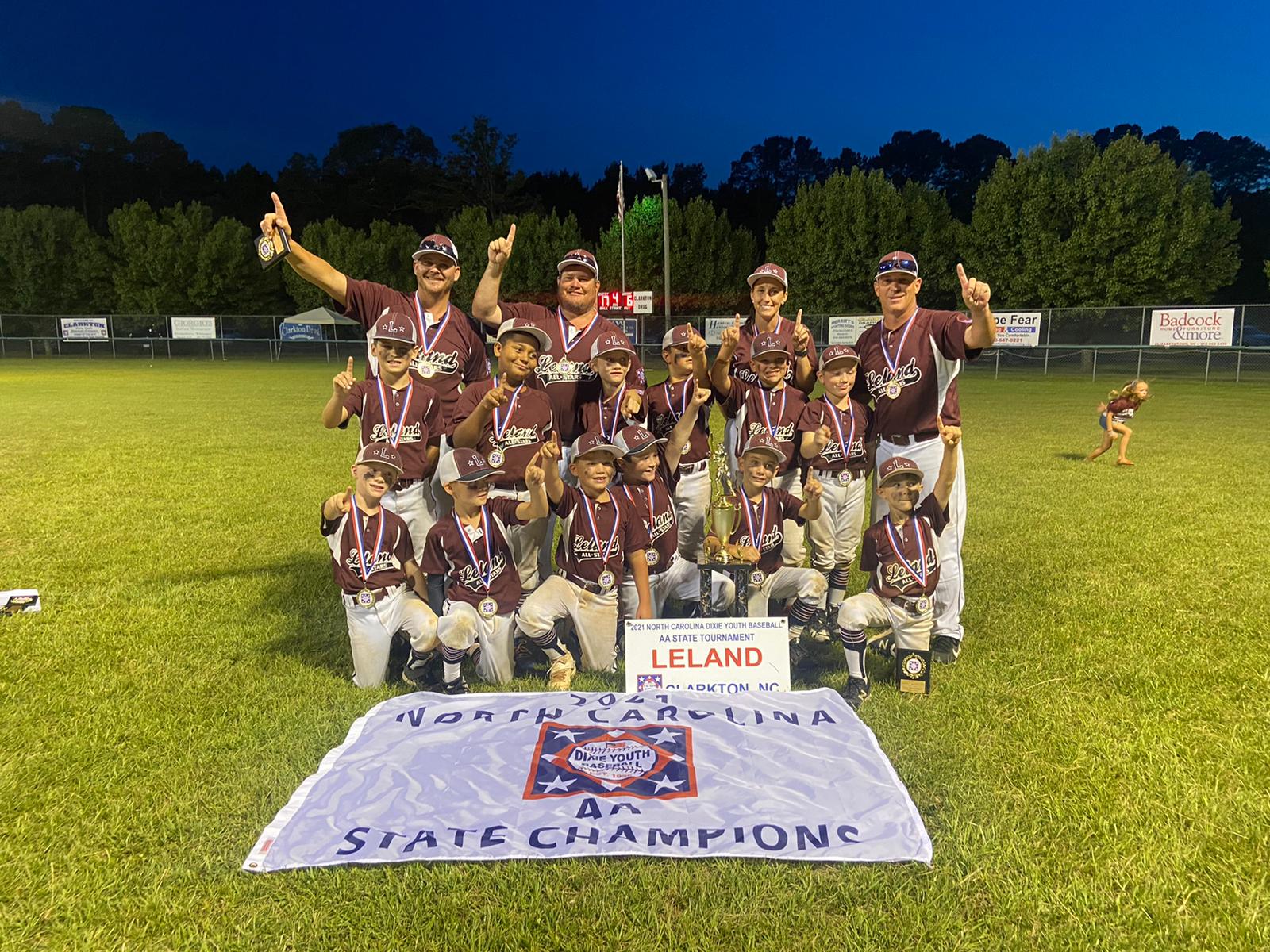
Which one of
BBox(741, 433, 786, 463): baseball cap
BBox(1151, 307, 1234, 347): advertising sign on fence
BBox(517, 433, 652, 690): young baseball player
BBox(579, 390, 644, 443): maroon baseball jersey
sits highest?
BBox(1151, 307, 1234, 347): advertising sign on fence

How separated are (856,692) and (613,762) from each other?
5.01 feet

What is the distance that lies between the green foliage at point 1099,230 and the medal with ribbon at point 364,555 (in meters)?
38.3

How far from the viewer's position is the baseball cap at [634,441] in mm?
4898

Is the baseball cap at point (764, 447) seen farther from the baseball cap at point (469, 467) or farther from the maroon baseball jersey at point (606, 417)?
the baseball cap at point (469, 467)

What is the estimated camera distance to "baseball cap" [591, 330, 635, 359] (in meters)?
5.14

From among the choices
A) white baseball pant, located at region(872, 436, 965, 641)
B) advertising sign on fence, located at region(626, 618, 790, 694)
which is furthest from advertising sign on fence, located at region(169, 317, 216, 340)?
white baseball pant, located at region(872, 436, 965, 641)

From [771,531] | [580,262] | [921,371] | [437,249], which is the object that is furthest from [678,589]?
[437,249]

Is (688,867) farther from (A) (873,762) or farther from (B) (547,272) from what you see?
(B) (547,272)

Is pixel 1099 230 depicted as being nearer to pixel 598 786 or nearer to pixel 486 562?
pixel 486 562

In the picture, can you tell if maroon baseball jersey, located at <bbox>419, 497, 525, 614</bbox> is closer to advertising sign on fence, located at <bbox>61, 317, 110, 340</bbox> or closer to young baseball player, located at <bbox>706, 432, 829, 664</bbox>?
young baseball player, located at <bbox>706, 432, 829, 664</bbox>

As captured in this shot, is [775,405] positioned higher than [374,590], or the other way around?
[775,405]

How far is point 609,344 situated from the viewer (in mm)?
5156

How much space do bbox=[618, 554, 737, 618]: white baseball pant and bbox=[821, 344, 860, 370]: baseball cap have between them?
60.0 inches

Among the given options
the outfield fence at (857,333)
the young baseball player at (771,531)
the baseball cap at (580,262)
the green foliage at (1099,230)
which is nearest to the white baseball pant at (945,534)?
the young baseball player at (771,531)
